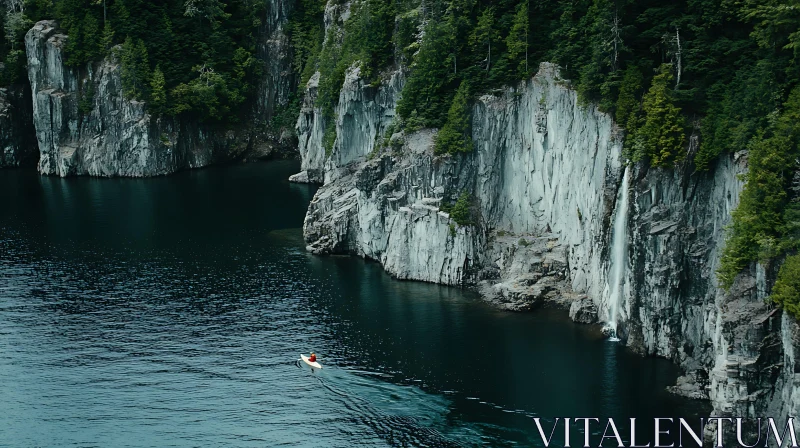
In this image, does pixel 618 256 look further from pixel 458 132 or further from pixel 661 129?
pixel 458 132

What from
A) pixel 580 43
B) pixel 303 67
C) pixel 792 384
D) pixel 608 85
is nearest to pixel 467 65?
pixel 580 43

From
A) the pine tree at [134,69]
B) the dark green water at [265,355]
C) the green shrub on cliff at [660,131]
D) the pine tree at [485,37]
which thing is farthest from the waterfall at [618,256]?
the pine tree at [134,69]

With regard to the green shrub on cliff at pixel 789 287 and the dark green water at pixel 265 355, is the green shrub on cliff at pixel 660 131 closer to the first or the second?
the dark green water at pixel 265 355

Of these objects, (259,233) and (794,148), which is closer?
(794,148)

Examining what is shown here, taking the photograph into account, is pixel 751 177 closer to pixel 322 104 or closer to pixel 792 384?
pixel 792 384

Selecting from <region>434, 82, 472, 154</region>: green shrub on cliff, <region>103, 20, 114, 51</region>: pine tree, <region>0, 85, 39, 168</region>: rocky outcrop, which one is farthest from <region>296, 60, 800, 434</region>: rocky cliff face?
<region>0, 85, 39, 168</region>: rocky outcrop

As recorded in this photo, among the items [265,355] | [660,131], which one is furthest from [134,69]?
[660,131]

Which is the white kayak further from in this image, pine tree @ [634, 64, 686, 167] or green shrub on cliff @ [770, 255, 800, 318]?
green shrub on cliff @ [770, 255, 800, 318]
